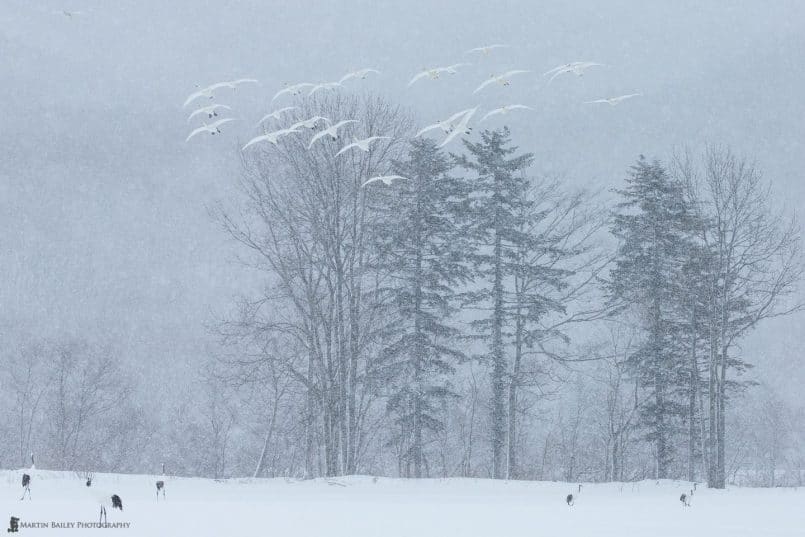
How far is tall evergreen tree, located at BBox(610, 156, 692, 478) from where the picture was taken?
32719 millimetres

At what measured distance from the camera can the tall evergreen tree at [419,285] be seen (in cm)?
3048

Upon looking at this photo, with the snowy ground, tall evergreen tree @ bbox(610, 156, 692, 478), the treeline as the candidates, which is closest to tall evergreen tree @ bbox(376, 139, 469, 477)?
the treeline

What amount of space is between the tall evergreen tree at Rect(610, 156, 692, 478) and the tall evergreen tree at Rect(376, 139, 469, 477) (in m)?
7.35

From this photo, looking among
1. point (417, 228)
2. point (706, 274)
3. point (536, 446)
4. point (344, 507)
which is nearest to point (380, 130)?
point (417, 228)

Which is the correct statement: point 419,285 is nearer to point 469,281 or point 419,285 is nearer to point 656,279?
point 469,281

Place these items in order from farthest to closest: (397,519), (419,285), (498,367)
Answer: (498,367), (419,285), (397,519)

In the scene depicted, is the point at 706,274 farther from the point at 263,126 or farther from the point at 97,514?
the point at 97,514

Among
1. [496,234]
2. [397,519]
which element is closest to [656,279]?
[496,234]

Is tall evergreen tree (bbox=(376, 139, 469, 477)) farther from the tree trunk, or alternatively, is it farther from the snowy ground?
the snowy ground

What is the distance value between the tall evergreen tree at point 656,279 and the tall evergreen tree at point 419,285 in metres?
7.35

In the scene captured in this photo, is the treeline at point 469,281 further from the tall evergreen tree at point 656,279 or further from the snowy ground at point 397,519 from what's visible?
the snowy ground at point 397,519

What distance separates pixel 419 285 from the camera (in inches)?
1232

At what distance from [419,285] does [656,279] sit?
10.2m

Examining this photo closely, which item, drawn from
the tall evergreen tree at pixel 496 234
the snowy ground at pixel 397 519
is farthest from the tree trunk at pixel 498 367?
the snowy ground at pixel 397 519
